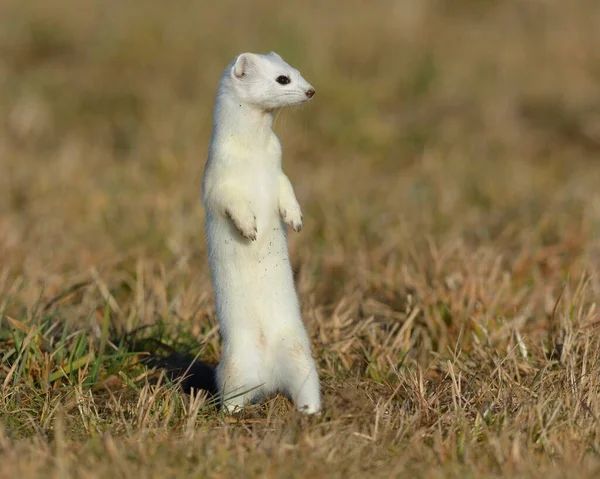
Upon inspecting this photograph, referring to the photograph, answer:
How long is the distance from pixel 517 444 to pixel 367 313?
1859mm

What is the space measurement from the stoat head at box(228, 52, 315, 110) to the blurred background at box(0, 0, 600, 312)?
181cm

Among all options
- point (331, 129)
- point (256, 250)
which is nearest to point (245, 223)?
point (256, 250)

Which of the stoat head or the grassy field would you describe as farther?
the stoat head

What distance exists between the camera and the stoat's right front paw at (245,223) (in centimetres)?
338

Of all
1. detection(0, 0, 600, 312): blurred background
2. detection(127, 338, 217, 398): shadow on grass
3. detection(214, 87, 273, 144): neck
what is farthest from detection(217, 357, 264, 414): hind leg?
detection(0, 0, 600, 312): blurred background

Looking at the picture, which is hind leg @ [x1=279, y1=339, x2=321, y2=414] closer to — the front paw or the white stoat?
the white stoat

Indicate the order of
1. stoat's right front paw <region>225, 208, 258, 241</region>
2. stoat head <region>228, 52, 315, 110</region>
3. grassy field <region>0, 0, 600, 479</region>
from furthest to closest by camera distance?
stoat head <region>228, 52, 315, 110</region> → stoat's right front paw <region>225, 208, 258, 241</region> → grassy field <region>0, 0, 600, 479</region>

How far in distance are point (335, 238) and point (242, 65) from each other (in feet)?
8.76

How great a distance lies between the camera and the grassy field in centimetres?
327

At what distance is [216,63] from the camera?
30.8 feet

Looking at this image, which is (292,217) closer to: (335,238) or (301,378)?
(301,378)

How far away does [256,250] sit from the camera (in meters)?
3.52

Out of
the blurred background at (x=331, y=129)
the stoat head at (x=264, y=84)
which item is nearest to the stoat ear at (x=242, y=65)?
the stoat head at (x=264, y=84)

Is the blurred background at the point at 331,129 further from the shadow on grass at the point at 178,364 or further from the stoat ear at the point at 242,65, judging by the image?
the stoat ear at the point at 242,65
